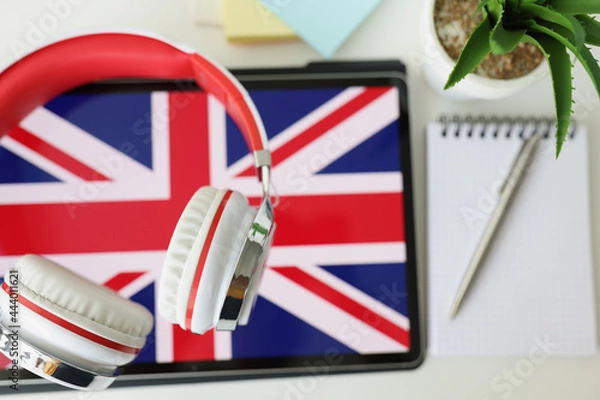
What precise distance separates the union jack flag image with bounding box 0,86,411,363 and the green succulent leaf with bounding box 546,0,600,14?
204 mm

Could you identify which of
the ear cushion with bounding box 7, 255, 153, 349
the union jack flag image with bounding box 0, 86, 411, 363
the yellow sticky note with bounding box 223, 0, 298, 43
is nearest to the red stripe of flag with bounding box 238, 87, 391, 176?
the union jack flag image with bounding box 0, 86, 411, 363

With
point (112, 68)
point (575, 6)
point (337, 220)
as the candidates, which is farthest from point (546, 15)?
point (112, 68)

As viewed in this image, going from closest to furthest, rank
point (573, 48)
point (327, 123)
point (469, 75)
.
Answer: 1. point (573, 48)
2. point (469, 75)
3. point (327, 123)

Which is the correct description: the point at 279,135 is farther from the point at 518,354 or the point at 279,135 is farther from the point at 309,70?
the point at 518,354

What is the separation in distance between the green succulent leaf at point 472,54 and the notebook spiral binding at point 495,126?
16cm

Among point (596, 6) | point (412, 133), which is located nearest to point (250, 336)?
point (412, 133)

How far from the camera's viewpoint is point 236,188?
0.60 metres

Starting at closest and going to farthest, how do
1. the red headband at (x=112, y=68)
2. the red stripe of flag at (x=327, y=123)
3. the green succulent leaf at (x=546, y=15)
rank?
the green succulent leaf at (x=546, y=15)
the red headband at (x=112, y=68)
the red stripe of flag at (x=327, y=123)

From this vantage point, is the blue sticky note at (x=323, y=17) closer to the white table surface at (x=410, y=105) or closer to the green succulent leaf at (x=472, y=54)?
the white table surface at (x=410, y=105)

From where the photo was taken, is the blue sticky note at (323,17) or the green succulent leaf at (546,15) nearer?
the green succulent leaf at (546,15)

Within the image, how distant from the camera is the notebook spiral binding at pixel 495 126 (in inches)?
23.5

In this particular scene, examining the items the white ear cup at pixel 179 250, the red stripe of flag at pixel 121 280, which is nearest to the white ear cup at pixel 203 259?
the white ear cup at pixel 179 250

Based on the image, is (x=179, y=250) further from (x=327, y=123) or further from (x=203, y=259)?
(x=327, y=123)

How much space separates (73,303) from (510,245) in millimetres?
452
